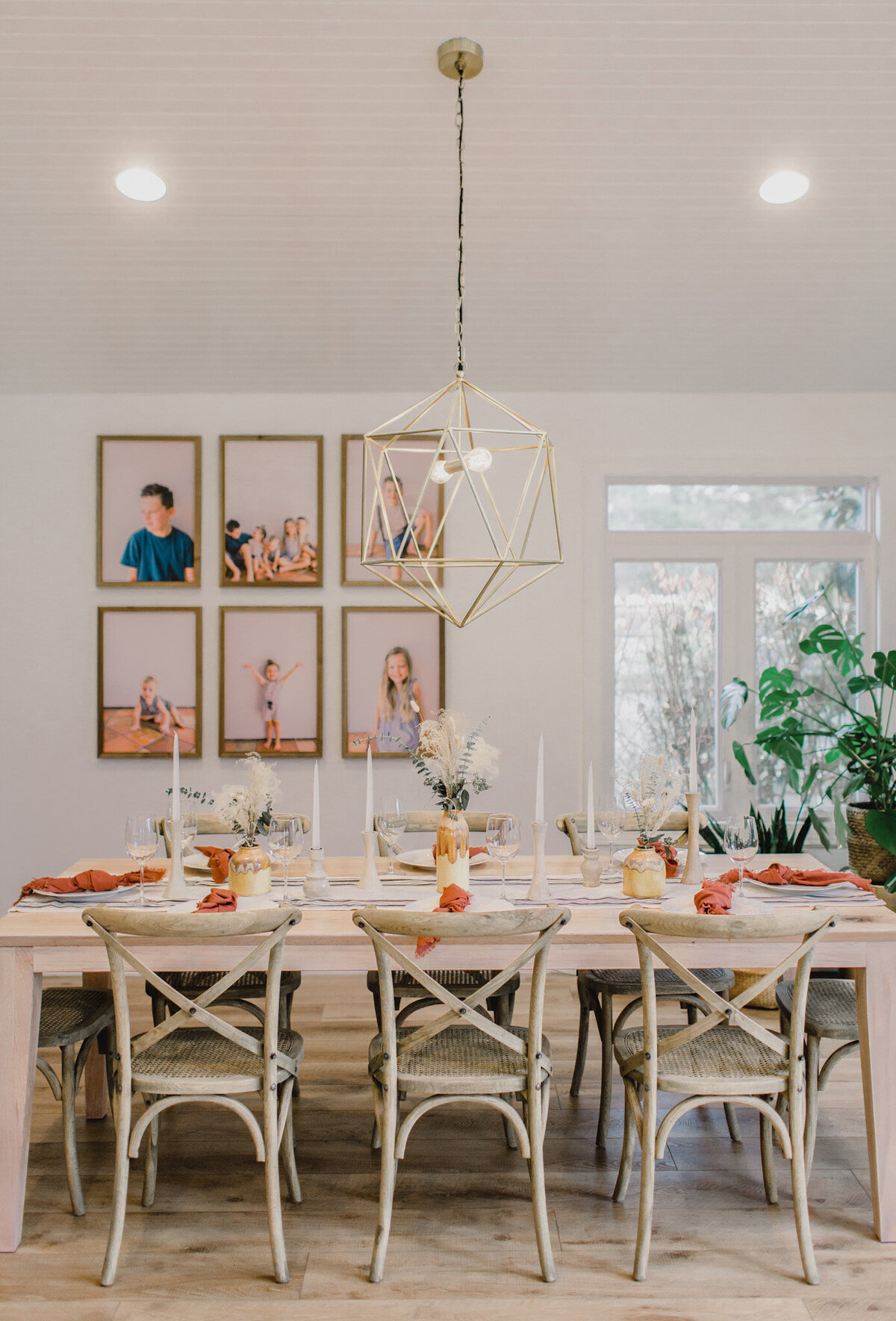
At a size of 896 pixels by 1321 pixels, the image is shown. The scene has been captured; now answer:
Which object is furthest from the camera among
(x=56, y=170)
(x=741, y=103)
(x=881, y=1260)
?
(x=56, y=170)

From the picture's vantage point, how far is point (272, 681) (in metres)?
4.14

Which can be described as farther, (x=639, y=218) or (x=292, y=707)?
(x=292, y=707)

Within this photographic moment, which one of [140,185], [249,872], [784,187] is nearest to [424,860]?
[249,872]

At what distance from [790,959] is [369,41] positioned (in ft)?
8.23

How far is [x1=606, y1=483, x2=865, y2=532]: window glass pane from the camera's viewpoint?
14.0 ft

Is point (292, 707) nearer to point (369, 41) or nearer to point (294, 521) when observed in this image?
point (294, 521)

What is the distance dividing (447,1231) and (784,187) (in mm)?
3130

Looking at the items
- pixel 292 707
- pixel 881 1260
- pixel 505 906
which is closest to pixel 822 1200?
pixel 881 1260

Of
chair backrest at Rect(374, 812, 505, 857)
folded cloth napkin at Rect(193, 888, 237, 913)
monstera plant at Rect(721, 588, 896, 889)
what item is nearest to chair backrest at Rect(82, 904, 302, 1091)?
folded cloth napkin at Rect(193, 888, 237, 913)

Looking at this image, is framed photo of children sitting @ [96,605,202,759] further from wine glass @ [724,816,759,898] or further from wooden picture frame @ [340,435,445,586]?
wine glass @ [724,816,759,898]

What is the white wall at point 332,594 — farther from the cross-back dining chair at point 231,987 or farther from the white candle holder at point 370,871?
the white candle holder at point 370,871

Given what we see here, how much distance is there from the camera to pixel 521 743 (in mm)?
4180

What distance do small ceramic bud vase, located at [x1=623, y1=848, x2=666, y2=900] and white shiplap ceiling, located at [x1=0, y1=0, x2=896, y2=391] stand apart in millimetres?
2072

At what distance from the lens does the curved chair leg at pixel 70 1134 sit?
7.68 ft
